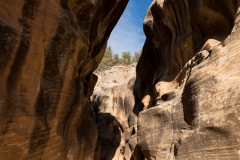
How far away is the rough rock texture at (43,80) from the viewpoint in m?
4.57

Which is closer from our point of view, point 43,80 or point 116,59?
point 43,80

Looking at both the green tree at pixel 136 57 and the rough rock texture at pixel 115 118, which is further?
the green tree at pixel 136 57

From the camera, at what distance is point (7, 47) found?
14.7 feet

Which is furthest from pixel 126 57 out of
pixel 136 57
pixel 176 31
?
pixel 176 31

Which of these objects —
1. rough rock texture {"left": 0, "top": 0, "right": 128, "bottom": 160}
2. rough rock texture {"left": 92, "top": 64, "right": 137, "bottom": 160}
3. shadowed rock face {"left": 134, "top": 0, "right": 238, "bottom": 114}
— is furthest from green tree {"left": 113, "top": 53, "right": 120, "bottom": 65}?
rough rock texture {"left": 0, "top": 0, "right": 128, "bottom": 160}

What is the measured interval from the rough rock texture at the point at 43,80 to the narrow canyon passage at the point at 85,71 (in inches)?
0.9

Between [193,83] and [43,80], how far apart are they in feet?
13.1

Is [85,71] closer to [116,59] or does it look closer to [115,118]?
[115,118]

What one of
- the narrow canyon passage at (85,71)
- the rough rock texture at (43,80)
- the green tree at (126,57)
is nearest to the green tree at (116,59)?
the green tree at (126,57)

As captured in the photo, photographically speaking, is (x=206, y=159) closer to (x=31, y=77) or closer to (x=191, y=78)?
(x=191, y=78)

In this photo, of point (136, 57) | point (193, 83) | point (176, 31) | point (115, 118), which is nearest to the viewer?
point (193, 83)

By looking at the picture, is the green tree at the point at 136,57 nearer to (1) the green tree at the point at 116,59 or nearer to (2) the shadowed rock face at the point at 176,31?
(1) the green tree at the point at 116,59

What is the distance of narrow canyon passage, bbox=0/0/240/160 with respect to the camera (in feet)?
15.3

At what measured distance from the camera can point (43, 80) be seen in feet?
19.4
